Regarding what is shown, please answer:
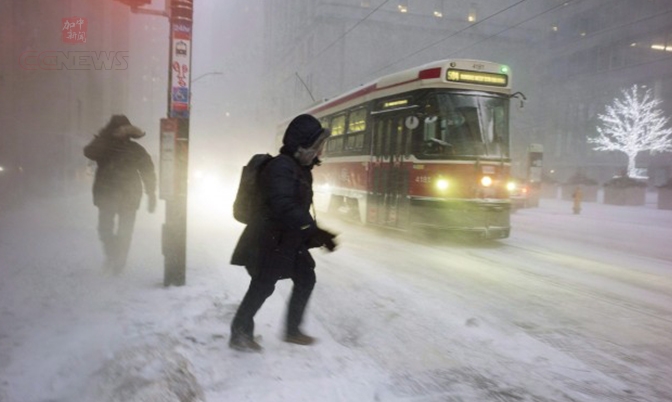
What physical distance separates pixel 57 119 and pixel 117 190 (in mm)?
18115

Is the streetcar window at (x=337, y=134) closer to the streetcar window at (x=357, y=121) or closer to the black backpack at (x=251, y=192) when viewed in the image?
the streetcar window at (x=357, y=121)

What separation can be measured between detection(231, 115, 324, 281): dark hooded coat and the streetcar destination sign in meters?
6.64

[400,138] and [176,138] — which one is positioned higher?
[400,138]

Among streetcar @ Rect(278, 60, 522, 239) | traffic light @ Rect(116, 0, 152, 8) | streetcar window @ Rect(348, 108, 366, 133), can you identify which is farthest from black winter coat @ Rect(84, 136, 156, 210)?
streetcar window @ Rect(348, 108, 366, 133)

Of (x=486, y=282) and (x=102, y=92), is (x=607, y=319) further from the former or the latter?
(x=102, y=92)

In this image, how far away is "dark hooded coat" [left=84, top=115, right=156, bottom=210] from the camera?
607 cm

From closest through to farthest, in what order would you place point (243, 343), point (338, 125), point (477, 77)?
point (243, 343) → point (477, 77) → point (338, 125)

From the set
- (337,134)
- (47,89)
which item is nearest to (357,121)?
(337,134)

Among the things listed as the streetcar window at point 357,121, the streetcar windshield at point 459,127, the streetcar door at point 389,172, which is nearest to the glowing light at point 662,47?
the streetcar window at point 357,121

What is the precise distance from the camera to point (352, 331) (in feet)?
15.0

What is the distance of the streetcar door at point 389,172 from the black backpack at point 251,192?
682cm

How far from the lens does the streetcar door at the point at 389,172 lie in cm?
1040

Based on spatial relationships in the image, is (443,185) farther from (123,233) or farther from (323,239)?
(323,239)

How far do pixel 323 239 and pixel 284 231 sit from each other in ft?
1.01
